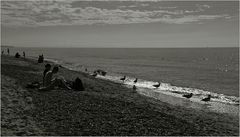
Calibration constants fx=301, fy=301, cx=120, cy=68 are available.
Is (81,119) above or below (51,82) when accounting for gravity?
below

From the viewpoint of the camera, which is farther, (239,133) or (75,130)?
(239,133)

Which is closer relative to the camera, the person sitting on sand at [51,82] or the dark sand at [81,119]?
the dark sand at [81,119]

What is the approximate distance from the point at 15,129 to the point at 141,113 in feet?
23.7

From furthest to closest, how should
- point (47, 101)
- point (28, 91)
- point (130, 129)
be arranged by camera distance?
point (28, 91), point (47, 101), point (130, 129)

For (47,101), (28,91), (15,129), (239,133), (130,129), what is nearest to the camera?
(15,129)

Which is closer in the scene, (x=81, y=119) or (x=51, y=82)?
(x=81, y=119)

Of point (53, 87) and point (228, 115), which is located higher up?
point (53, 87)

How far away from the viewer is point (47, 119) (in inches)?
545

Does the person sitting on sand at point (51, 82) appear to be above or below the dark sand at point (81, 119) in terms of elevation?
above

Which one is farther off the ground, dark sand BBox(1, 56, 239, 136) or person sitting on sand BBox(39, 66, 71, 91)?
person sitting on sand BBox(39, 66, 71, 91)

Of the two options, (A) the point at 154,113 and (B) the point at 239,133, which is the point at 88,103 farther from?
(B) the point at 239,133

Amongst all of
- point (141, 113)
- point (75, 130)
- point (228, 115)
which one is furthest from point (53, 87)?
point (228, 115)

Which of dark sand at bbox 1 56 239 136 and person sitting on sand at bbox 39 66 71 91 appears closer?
dark sand at bbox 1 56 239 136

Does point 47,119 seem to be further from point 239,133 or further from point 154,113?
point 239,133
